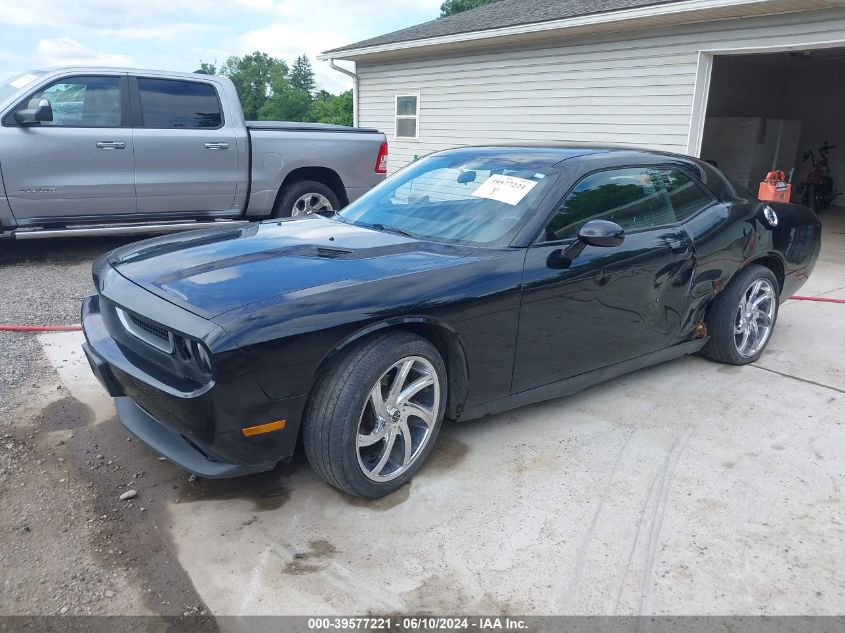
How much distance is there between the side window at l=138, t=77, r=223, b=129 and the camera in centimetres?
713

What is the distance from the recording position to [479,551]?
8.73 ft

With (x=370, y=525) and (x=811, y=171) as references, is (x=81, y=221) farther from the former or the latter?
(x=811, y=171)

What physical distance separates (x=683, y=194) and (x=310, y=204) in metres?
4.91

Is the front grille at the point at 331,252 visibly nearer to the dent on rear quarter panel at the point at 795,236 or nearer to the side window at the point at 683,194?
the side window at the point at 683,194

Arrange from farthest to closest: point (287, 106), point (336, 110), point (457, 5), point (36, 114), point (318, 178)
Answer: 1. point (287, 106)
2. point (336, 110)
3. point (457, 5)
4. point (318, 178)
5. point (36, 114)

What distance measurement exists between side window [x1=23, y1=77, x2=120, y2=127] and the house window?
767 cm

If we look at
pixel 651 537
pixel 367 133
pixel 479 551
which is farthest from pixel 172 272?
pixel 367 133

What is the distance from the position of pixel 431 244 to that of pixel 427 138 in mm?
10736

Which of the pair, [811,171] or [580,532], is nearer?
[580,532]

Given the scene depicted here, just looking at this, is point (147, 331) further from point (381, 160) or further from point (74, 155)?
point (381, 160)

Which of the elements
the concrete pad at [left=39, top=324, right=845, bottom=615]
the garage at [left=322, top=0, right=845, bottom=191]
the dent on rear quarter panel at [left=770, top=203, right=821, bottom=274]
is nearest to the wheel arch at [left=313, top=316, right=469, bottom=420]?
the concrete pad at [left=39, top=324, right=845, bottom=615]

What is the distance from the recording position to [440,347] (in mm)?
3127

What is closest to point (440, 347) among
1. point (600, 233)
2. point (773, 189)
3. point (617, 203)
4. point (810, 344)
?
point (600, 233)

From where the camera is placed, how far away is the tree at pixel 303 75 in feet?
277
